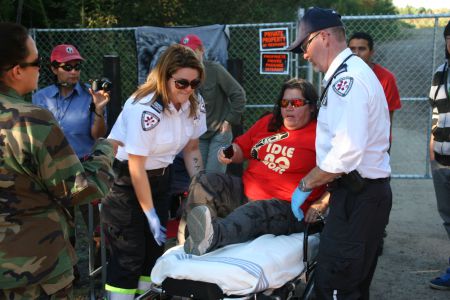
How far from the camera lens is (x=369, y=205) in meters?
3.04

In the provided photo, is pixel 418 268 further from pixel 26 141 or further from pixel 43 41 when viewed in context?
pixel 43 41

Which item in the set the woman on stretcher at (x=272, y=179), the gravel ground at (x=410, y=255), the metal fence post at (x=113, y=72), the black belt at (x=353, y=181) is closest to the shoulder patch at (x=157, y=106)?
the woman on stretcher at (x=272, y=179)

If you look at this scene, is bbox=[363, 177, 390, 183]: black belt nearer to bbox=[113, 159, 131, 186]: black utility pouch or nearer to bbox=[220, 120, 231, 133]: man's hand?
bbox=[113, 159, 131, 186]: black utility pouch

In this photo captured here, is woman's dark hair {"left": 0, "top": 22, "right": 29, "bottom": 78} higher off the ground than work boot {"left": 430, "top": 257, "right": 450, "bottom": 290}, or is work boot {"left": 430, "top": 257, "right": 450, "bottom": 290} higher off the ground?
woman's dark hair {"left": 0, "top": 22, "right": 29, "bottom": 78}

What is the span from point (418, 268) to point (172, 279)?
2776mm

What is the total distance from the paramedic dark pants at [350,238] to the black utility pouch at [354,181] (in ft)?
0.10

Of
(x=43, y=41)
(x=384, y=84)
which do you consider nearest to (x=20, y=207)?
(x=384, y=84)

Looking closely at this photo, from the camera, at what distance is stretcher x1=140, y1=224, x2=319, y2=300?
2854mm

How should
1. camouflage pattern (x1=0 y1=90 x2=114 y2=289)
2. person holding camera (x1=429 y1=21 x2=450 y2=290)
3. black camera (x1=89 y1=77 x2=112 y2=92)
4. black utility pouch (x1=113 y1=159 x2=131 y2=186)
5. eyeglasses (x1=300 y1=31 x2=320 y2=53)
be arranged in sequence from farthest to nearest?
person holding camera (x1=429 y1=21 x2=450 y2=290) → black camera (x1=89 y1=77 x2=112 y2=92) → black utility pouch (x1=113 y1=159 x2=131 y2=186) → eyeglasses (x1=300 y1=31 x2=320 y2=53) → camouflage pattern (x1=0 y1=90 x2=114 y2=289)

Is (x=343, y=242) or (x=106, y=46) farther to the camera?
(x=106, y=46)

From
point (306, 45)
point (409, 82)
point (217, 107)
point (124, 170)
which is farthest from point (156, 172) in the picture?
point (409, 82)

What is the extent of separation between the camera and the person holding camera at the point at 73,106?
14.6 ft

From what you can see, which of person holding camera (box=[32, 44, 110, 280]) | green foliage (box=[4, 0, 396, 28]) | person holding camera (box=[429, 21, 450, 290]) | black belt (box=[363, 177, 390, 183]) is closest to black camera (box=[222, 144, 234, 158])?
person holding camera (box=[32, 44, 110, 280])

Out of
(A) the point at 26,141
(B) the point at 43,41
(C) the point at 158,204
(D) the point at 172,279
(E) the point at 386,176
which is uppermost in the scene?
(B) the point at 43,41
